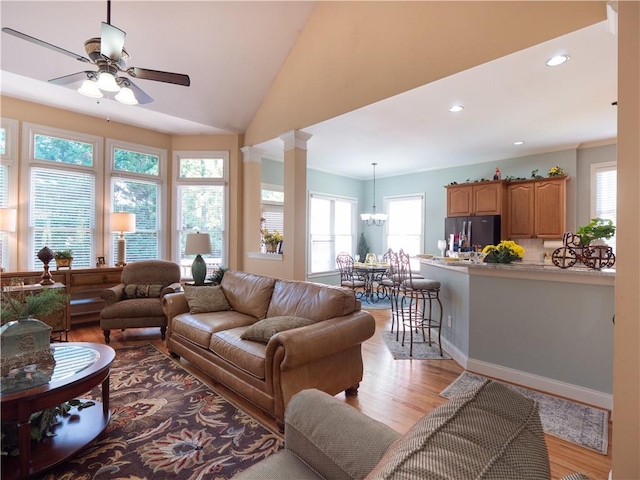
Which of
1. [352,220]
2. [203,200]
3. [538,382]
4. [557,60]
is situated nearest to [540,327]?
[538,382]

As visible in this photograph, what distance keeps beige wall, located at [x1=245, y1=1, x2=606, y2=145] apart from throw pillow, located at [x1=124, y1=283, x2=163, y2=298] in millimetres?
2965

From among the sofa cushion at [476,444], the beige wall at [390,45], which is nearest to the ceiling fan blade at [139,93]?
the beige wall at [390,45]

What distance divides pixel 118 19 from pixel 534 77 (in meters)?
4.54

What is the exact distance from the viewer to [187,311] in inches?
139

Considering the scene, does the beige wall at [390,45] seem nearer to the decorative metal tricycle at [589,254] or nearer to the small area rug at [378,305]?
the decorative metal tricycle at [589,254]

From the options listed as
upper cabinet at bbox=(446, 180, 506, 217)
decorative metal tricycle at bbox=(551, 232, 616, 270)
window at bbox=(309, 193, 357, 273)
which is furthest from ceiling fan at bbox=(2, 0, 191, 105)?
upper cabinet at bbox=(446, 180, 506, 217)

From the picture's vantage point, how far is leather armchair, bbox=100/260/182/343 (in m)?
3.88

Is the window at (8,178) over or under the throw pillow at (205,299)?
over

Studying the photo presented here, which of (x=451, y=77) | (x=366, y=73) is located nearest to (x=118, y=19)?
(x=366, y=73)

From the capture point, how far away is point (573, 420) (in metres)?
2.34

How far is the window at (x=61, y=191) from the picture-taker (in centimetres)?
449

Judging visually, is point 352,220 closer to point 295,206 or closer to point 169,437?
point 295,206

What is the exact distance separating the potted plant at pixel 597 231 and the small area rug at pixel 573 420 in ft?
4.44

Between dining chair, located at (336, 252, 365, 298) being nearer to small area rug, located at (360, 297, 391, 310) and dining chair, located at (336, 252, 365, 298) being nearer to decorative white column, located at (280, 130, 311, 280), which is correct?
small area rug, located at (360, 297, 391, 310)
